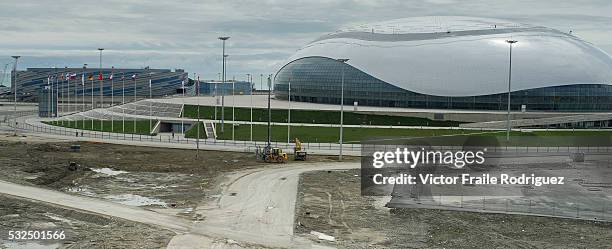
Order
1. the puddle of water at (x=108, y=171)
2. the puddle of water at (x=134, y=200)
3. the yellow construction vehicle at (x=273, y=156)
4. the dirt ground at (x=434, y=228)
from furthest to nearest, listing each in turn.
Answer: the yellow construction vehicle at (x=273, y=156) < the puddle of water at (x=108, y=171) < the puddle of water at (x=134, y=200) < the dirt ground at (x=434, y=228)

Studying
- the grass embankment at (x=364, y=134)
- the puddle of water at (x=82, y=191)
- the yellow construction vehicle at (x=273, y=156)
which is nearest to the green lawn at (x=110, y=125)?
the grass embankment at (x=364, y=134)

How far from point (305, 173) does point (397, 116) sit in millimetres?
42186

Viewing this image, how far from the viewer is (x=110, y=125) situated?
292 ft

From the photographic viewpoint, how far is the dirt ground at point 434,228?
30.2 meters

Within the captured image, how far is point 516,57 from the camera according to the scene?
97.7 metres

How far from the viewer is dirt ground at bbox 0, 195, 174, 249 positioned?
28.7 metres

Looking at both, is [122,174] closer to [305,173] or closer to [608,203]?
[305,173]

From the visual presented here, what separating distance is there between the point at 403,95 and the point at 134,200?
6617 cm

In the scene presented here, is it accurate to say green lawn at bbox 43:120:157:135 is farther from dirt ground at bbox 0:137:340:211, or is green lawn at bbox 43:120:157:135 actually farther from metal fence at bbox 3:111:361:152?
dirt ground at bbox 0:137:340:211

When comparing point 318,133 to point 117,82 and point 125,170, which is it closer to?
point 125,170

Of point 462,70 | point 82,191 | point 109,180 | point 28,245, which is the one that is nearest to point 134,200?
point 82,191

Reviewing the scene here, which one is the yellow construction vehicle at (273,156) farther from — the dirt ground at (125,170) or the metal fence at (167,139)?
the metal fence at (167,139)

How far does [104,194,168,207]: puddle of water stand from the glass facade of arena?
65.1 meters

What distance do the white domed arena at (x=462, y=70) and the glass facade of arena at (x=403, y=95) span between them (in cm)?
14
